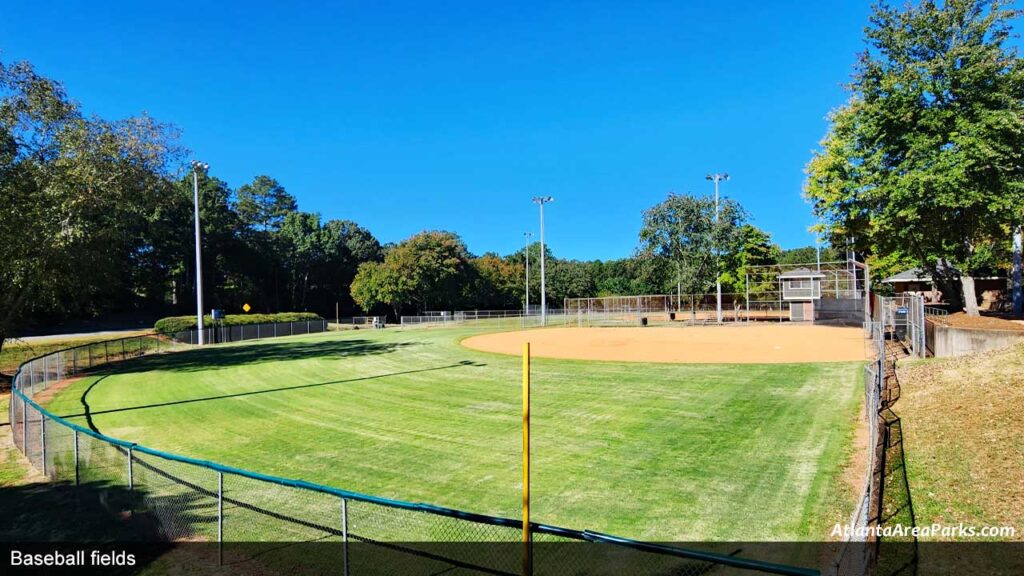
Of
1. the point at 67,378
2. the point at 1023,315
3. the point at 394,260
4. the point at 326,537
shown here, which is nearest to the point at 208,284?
the point at 394,260

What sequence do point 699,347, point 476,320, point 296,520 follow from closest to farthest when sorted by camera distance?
1. point 296,520
2. point 699,347
3. point 476,320

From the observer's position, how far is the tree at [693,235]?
182 ft

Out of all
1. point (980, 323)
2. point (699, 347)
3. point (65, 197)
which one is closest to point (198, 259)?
point (65, 197)

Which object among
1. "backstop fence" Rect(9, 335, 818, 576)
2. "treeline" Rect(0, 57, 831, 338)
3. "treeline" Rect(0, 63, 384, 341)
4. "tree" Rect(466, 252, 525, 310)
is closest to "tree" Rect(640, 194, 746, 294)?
"treeline" Rect(0, 57, 831, 338)

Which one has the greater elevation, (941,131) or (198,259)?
(941,131)

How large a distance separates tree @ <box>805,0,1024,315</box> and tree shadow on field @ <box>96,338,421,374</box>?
27094mm

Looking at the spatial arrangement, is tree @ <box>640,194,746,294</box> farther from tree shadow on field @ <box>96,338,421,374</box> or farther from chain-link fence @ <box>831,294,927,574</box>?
chain-link fence @ <box>831,294,927,574</box>

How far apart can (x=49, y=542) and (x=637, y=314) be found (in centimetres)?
5005

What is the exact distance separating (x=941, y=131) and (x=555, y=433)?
911 inches

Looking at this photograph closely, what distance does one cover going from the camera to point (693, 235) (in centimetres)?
5600

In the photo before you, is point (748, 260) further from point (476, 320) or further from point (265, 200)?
point (265, 200)

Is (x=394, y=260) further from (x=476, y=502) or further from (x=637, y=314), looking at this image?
(x=476, y=502)

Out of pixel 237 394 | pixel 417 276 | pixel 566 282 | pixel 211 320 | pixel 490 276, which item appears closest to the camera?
pixel 237 394

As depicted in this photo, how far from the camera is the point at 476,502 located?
8.84 m
